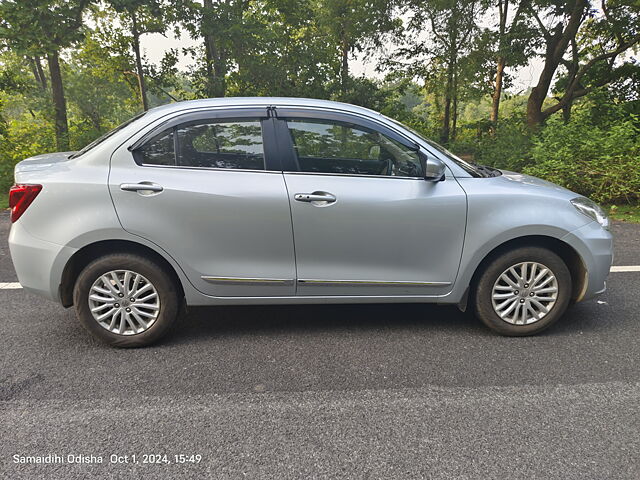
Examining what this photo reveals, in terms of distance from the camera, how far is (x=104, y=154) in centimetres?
299

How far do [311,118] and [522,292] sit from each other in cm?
208

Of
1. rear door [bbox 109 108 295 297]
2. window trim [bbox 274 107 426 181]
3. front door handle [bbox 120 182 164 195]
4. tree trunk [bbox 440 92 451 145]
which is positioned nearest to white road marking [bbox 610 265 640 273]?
window trim [bbox 274 107 426 181]

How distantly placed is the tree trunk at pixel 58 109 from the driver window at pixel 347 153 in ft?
35.2

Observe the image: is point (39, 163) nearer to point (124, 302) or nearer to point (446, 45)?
point (124, 302)

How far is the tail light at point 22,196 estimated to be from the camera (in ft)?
9.50

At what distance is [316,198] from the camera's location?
9.78 feet

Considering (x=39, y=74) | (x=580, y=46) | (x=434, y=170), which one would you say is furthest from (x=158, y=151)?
(x=39, y=74)

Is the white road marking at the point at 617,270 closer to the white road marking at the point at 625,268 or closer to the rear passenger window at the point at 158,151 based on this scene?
the white road marking at the point at 625,268

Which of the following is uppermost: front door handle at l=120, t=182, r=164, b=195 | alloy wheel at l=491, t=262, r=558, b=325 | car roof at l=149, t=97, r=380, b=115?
car roof at l=149, t=97, r=380, b=115

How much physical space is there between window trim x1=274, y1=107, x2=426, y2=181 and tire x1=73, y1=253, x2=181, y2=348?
123 centimetres

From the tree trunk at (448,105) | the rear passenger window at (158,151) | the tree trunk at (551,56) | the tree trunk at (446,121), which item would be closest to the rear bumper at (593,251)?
the rear passenger window at (158,151)

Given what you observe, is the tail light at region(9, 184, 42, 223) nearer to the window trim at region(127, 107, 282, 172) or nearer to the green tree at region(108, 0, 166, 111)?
the window trim at region(127, 107, 282, 172)

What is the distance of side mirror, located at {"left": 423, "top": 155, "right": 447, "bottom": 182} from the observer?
9.83 ft

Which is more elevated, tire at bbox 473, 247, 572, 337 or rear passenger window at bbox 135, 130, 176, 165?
rear passenger window at bbox 135, 130, 176, 165
